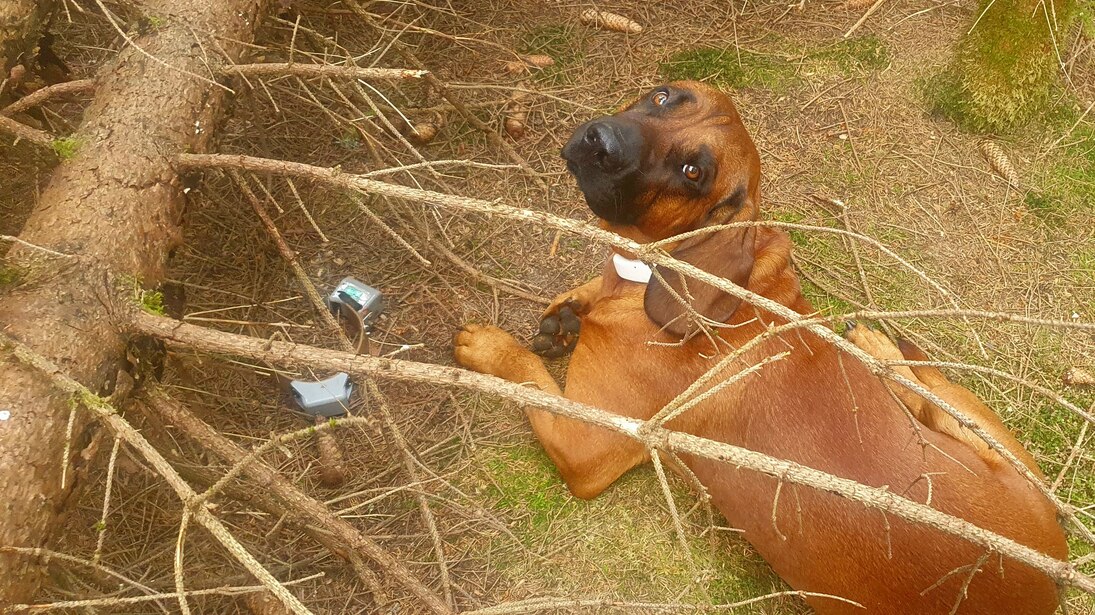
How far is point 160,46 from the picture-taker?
2.94m

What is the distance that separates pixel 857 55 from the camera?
4875 millimetres

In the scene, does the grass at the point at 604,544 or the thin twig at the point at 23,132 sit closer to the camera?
the thin twig at the point at 23,132

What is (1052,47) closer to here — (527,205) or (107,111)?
(527,205)

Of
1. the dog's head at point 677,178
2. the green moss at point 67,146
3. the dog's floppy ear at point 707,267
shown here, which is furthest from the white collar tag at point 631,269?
the green moss at point 67,146

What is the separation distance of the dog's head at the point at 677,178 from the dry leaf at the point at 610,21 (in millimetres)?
1548

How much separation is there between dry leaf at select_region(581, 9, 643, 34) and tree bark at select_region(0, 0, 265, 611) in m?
2.33

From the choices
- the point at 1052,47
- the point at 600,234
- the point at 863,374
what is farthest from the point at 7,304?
the point at 1052,47

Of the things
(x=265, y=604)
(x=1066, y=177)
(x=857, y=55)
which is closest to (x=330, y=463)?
(x=265, y=604)

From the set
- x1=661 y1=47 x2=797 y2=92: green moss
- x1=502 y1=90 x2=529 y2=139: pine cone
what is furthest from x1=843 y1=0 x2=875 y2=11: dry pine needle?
x1=502 y1=90 x2=529 y2=139: pine cone

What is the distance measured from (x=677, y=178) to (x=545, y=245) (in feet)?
3.92

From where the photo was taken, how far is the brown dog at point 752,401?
273 cm

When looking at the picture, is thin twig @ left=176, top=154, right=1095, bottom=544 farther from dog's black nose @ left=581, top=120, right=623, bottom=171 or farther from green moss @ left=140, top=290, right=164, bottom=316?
dog's black nose @ left=581, top=120, right=623, bottom=171

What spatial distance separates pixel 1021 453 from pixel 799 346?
1.20 m

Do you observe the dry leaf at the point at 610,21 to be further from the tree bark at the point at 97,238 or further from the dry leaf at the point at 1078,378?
the dry leaf at the point at 1078,378
